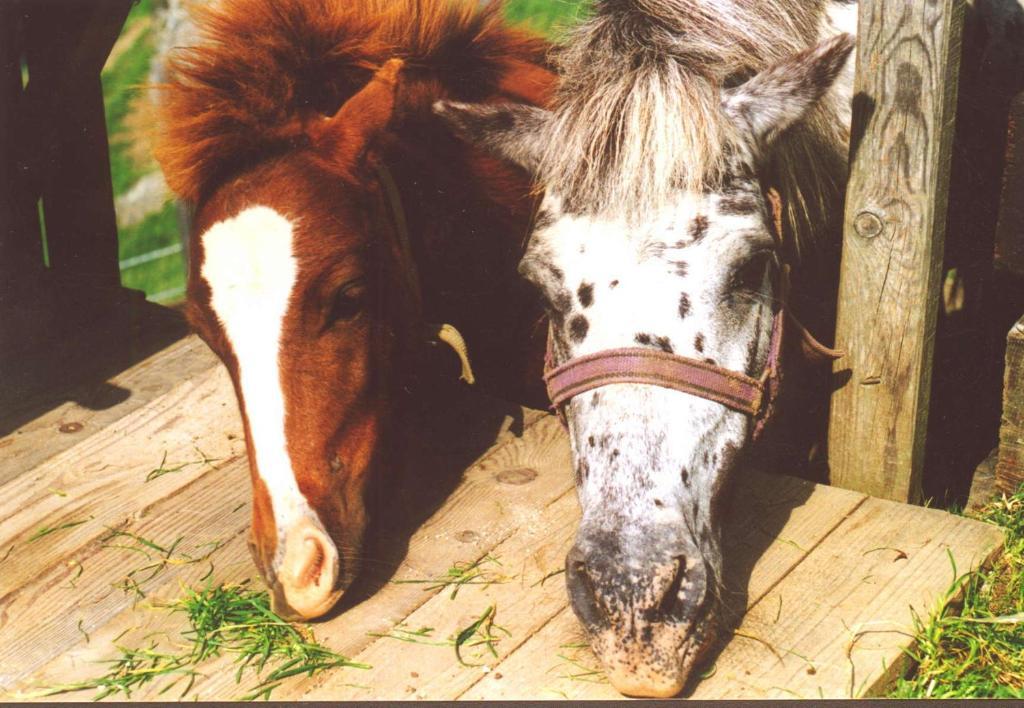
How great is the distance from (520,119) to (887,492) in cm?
149

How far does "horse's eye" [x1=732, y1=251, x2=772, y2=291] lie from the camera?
8.79 ft

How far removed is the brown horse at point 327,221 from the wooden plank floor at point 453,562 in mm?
266

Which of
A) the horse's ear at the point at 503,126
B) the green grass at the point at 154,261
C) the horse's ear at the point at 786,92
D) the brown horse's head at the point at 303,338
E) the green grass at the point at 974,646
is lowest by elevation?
the green grass at the point at 154,261

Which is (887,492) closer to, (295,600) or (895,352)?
(895,352)

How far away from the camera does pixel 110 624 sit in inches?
113

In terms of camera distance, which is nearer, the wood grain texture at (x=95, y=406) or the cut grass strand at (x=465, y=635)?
the cut grass strand at (x=465, y=635)

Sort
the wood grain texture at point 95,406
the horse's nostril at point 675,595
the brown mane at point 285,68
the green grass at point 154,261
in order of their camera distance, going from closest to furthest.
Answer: the horse's nostril at point 675,595 → the brown mane at point 285,68 → the wood grain texture at point 95,406 → the green grass at point 154,261

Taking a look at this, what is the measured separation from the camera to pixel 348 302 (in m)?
2.88

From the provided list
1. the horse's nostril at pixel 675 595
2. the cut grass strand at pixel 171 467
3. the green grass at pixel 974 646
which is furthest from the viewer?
the cut grass strand at pixel 171 467

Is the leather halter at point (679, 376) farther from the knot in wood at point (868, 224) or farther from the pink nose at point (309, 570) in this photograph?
the pink nose at point (309, 570)

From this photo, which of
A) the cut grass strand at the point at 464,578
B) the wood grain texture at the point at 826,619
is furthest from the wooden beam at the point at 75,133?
the wood grain texture at the point at 826,619

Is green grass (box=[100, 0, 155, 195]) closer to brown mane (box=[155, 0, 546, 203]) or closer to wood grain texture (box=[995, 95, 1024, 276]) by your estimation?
brown mane (box=[155, 0, 546, 203])

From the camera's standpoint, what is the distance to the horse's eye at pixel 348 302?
2840mm

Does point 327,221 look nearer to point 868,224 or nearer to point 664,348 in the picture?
point 664,348
